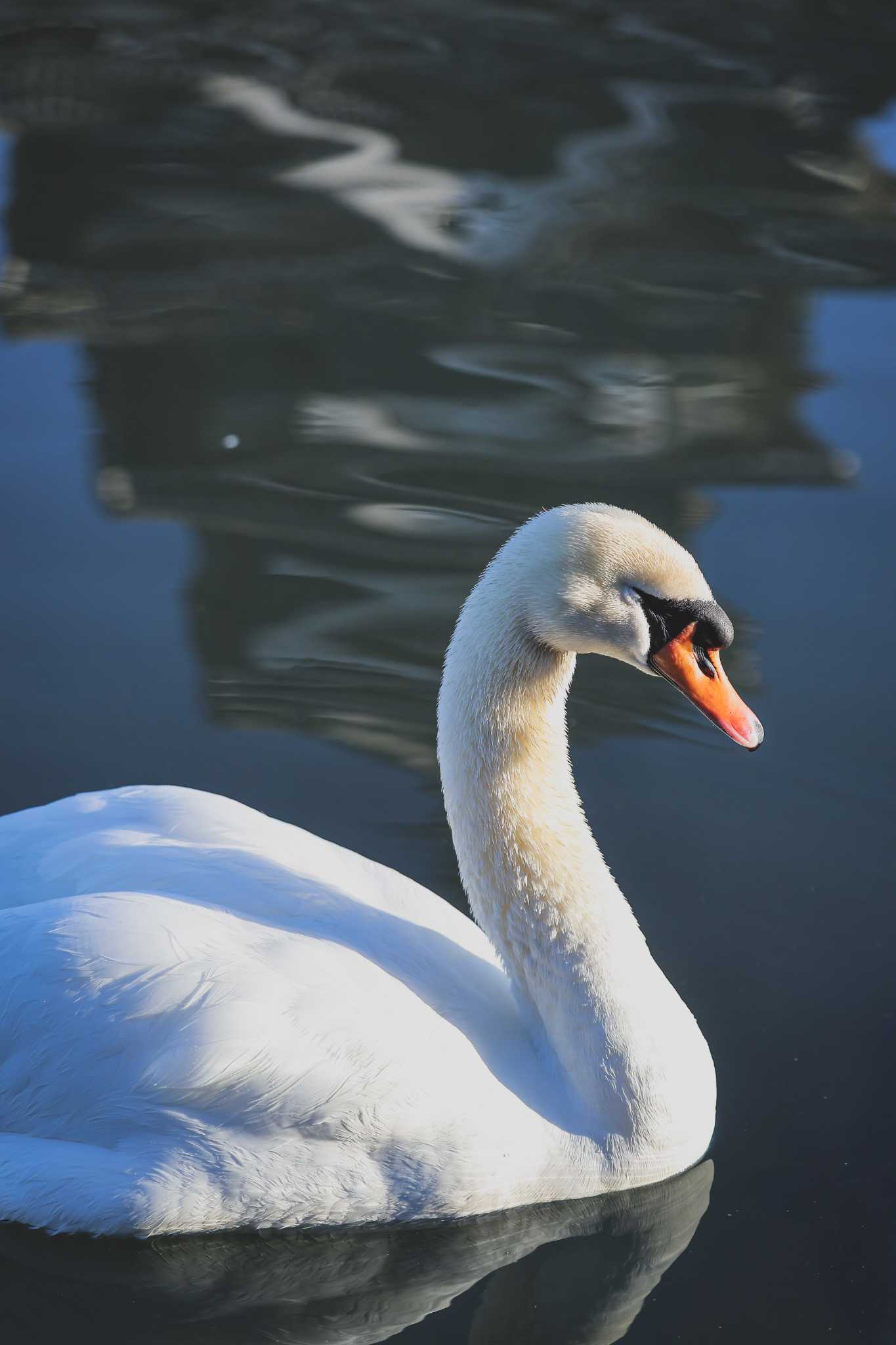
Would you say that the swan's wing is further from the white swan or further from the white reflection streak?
the white reflection streak

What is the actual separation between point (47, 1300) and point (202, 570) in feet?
11.7

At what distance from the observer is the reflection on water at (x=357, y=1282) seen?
3.99 m

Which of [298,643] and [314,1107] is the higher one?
[314,1107]

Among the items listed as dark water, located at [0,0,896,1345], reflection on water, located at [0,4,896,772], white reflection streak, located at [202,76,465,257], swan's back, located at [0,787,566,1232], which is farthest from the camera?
white reflection streak, located at [202,76,465,257]

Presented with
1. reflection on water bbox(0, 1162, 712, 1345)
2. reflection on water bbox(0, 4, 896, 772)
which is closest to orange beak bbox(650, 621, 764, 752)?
reflection on water bbox(0, 1162, 712, 1345)

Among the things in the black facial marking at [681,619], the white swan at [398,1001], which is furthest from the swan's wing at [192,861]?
the black facial marking at [681,619]

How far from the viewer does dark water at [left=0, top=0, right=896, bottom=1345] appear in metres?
4.21

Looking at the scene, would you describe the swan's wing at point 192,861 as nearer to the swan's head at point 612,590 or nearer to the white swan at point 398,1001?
the white swan at point 398,1001

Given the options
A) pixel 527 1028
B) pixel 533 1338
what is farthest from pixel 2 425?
pixel 533 1338

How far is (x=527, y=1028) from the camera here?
4.35 meters

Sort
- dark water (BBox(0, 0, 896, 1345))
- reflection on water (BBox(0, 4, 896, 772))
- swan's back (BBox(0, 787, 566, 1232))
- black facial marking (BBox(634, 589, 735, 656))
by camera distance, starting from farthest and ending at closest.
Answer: reflection on water (BBox(0, 4, 896, 772)) < dark water (BBox(0, 0, 896, 1345)) < black facial marking (BBox(634, 589, 735, 656)) < swan's back (BBox(0, 787, 566, 1232))

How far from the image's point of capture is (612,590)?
13.2ft

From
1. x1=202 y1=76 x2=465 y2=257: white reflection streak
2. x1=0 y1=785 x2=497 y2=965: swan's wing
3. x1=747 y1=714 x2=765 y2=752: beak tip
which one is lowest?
x1=202 y1=76 x2=465 y2=257: white reflection streak

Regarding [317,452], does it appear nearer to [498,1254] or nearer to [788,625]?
[788,625]
